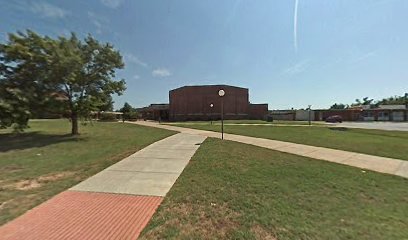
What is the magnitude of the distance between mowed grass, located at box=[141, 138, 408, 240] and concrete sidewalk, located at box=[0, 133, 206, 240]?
0.35 metres

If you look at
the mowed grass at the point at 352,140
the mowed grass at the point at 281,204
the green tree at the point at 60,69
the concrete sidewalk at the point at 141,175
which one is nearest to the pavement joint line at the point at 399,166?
the mowed grass at the point at 281,204

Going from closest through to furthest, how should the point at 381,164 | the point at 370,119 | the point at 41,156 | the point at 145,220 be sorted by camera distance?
the point at 145,220 → the point at 381,164 → the point at 41,156 → the point at 370,119

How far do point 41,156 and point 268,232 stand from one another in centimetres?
Answer: 958

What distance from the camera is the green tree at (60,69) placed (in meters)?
13.9

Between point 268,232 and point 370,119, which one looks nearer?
point 268,232

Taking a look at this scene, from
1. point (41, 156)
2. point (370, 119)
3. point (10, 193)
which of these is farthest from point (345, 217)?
point (370, 119)

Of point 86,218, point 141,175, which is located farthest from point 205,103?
point 86,218

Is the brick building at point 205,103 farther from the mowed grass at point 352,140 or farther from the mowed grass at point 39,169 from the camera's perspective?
the mowed grass at point 39,169

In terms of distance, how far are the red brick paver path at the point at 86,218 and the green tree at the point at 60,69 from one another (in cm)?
1096

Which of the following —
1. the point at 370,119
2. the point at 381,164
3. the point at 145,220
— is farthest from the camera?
the point at 370,119

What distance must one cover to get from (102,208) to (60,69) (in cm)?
1206

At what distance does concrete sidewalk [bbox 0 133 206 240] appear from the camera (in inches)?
150

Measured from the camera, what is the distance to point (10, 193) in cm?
554

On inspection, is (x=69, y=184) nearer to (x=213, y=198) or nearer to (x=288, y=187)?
(x=213, y=198)
